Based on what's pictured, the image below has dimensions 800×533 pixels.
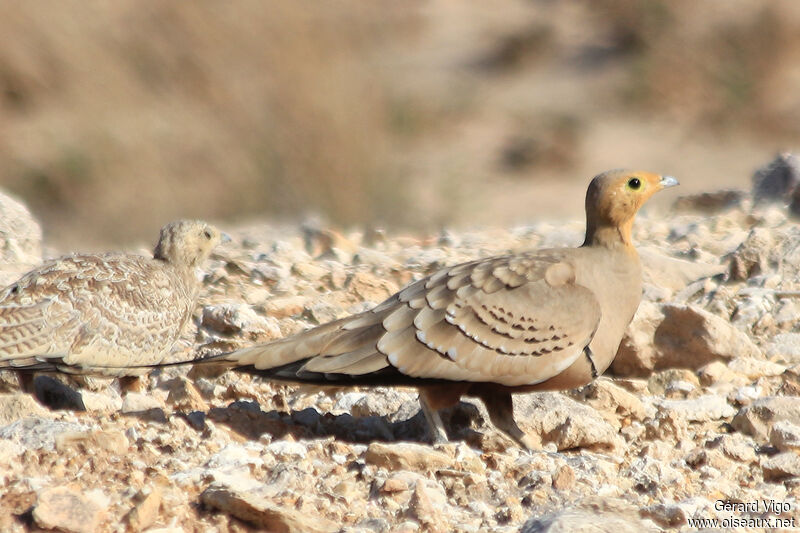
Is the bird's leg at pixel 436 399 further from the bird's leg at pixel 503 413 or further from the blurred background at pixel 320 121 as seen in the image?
the blurred background at pixel 320 121

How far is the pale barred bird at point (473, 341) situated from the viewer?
16.0 ft

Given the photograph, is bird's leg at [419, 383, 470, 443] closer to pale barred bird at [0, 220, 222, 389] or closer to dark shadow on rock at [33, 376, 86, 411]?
pale barred bird at [0, 220, 222, 389]

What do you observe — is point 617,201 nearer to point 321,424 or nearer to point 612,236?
point 612,236

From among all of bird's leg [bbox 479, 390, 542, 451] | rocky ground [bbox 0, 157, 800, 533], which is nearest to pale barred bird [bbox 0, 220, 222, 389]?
rocky ground [bbox 0, 157, 800, 533]

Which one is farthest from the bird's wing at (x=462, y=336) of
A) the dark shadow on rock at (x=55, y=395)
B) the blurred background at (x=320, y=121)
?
the blurred background at (x=320, y=121)

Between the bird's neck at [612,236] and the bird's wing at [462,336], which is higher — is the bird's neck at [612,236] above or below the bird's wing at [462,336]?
above

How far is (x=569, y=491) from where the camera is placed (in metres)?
4.32

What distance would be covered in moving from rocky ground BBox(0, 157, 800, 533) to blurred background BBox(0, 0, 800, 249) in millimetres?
4448

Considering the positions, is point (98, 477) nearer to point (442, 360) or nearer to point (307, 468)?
point (307, 468)

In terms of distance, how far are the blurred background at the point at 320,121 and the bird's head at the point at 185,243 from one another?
449 cm

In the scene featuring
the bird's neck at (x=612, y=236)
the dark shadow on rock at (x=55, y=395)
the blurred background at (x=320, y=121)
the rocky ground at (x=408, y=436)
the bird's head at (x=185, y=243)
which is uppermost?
the blurred background at (x=320, y=121)

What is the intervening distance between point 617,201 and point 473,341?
3.57ft

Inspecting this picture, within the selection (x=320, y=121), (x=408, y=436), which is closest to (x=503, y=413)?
(x=408, y=436)

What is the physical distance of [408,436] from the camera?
17.2 ft
